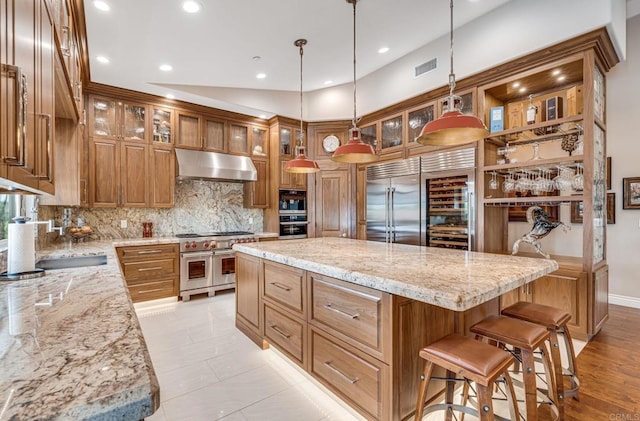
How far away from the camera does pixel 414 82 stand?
415 cm

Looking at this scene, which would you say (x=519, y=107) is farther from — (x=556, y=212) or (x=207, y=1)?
(x=207, y=1)

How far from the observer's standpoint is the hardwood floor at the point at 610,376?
6.43ft

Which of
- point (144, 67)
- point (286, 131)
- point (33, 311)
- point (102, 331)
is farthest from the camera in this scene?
point (286, 131)

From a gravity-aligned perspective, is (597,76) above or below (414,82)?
below

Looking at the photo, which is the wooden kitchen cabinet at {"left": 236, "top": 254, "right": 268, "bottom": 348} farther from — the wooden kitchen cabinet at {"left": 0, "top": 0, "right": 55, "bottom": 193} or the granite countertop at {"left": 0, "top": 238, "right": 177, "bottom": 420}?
the wooden kitchen cabinet at {"left": 0, "top": 0, "right": 55, "bottom": 193}

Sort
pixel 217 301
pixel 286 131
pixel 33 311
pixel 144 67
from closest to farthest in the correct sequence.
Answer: pixel 33 311 < pixel 144 67 < pixel 217 301 < pixel 286 131

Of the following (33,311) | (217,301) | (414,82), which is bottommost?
(217,301)

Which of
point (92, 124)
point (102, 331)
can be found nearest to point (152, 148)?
point (92, 124)

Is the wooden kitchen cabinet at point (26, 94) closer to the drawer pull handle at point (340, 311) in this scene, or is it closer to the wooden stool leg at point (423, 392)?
the drawer pull handle at point (340, 311)

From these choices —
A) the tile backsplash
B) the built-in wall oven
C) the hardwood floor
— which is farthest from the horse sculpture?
the tile backsplash

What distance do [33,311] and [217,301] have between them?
3.34m

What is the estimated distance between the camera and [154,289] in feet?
13.6

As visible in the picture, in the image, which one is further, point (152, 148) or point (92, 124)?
point (152, 148)

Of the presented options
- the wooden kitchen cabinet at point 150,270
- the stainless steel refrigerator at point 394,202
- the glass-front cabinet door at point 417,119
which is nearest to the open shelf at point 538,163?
the stainless steel refrigerator at point 394,202
